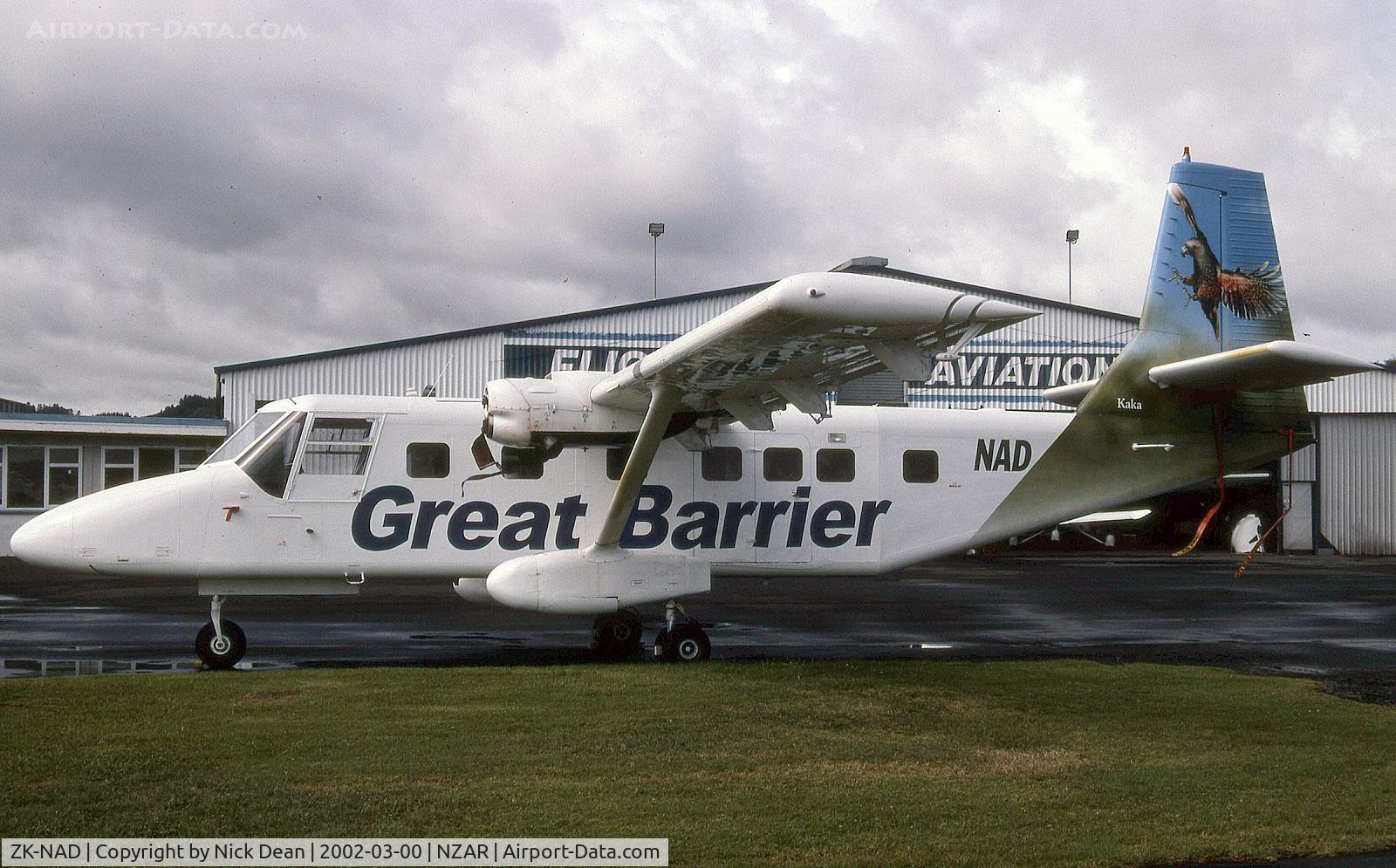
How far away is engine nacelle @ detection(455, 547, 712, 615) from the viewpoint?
437 inches

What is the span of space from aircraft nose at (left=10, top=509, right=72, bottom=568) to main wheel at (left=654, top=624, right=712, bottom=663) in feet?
19.3

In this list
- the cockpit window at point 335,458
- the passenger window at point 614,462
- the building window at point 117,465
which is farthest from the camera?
the building window at point 117,465

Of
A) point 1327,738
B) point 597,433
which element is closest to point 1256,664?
point 1327,738

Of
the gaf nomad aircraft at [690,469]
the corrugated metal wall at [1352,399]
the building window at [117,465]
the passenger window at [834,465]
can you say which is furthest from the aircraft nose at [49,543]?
the corrugated metal wall at [1352,399]

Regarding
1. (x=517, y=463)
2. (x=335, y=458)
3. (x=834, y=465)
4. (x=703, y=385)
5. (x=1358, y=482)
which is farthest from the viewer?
(x=1358, y=482)

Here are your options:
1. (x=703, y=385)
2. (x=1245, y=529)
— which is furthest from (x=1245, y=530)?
(x=703, y=385)

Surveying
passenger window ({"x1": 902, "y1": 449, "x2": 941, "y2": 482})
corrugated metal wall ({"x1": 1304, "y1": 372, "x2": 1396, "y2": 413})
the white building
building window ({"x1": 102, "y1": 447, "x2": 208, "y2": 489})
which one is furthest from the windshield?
corrugated metal wall ({"x1": 1304, "y1": 372, "x2": 1396, "y2": 413})

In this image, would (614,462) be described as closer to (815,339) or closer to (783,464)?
(783,464)

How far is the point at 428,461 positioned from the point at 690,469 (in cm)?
279

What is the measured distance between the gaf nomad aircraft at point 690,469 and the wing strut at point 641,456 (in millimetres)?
24

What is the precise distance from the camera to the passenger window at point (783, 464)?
12.3 metres

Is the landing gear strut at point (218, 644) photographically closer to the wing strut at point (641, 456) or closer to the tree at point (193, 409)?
the wing strut at point (641, 456)

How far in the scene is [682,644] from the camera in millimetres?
11586

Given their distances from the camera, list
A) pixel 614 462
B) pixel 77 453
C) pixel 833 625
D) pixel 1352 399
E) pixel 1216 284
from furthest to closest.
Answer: pixel 1352 399 → pixel 77 453 → pixel 833 625 → pixel 1216 284 → pixel 614 462
